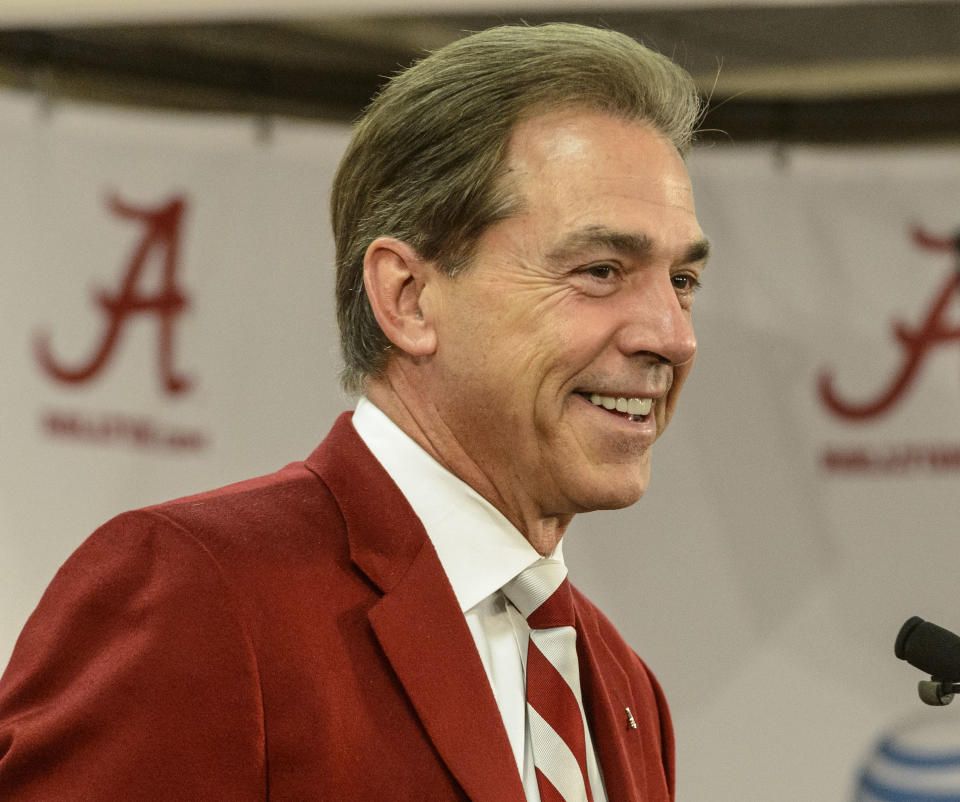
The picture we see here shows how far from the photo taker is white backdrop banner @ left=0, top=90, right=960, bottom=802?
9.57 feet

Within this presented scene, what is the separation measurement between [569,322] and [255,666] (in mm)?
446

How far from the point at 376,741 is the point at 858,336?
2.25 m

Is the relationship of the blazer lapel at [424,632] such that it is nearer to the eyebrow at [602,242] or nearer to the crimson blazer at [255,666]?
the crimson blazer at [255,666]

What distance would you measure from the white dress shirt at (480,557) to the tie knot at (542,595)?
0.04ft

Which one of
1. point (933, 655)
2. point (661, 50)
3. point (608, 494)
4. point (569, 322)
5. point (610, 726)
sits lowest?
point (610, 726)

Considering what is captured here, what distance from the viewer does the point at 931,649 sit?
3.86 ft

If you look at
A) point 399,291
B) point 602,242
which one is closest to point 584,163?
point 602,242

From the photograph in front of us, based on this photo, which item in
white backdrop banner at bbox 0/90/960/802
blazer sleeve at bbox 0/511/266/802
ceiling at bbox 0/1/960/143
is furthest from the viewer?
ceiling at bbox 0/1/960/143

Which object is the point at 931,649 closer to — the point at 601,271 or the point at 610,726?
the point at 610,726

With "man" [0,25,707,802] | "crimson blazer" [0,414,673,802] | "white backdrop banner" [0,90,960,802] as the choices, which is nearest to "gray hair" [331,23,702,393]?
"man" [0,25,707,802]

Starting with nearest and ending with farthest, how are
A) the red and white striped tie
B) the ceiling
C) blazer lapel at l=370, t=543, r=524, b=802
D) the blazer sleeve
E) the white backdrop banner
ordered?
the blazer sleeve, blazer lapel at l=370, t=543, r=524, b=802, the red and white striped tie, the white backdrop banner, the ceiling

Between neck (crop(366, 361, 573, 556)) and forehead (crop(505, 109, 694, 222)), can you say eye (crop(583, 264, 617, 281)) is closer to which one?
forehead (crop(505, 109, 694, 222))

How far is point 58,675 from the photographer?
1100mm

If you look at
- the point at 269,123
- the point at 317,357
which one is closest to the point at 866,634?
the point at 317,357
